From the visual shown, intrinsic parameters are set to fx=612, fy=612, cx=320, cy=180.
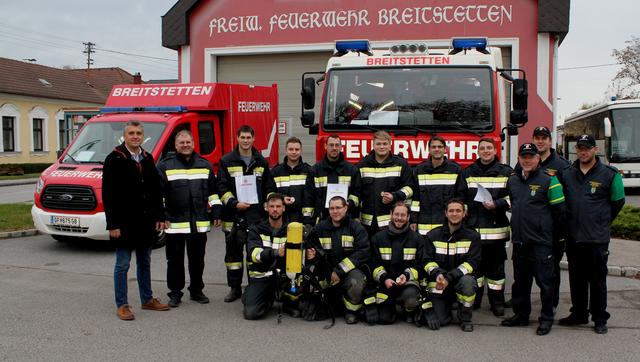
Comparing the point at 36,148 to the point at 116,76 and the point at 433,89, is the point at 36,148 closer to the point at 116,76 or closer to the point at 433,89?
the point at 116,76

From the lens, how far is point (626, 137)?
17906 millimetres

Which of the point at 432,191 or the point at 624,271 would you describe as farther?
the point at 624,271

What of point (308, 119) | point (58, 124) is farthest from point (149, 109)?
point (58, 124)

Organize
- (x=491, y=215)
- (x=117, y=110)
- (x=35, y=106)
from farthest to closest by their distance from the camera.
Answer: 1. (x=35, y=106)
2. (x=117, y=110)
3. (x=491, y=215)

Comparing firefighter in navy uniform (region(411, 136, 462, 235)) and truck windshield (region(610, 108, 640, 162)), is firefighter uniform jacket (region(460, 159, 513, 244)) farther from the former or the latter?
truck windshield (region(610, 108, 640, 162))

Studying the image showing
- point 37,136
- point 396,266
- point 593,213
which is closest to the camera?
point 593,213

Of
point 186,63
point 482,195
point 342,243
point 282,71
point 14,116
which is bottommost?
point 342,243

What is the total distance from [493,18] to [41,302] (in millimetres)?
11265

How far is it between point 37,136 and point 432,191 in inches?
1406

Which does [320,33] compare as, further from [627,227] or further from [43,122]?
[43,122]

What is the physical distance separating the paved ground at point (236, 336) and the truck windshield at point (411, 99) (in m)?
2.27

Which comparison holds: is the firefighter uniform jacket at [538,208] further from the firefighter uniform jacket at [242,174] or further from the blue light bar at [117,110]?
the blue light bar at [117,110]

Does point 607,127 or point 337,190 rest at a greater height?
point 607,127

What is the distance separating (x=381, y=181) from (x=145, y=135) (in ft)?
16.7
